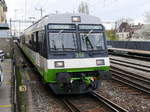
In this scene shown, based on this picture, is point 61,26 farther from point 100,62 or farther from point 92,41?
point 100,62

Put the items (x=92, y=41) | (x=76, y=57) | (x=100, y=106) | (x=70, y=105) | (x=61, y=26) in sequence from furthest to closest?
(x=92, y=41) < (x=61, y=26) < (x=76, y=57) < (x=70, y=105) < (x=100, y=106)

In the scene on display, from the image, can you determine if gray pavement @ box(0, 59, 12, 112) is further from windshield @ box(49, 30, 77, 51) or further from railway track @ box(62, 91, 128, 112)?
windshield @ box(49, 30, 77, 51)

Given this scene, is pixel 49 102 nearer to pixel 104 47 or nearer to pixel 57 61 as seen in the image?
pixel 57 61

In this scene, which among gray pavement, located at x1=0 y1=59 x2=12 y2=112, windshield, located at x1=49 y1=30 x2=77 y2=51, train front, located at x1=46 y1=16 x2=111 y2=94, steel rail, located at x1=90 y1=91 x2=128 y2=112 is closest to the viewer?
gray pavement, located at x1=0 y1=59 x2=12 y2=112

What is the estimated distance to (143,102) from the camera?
854cm

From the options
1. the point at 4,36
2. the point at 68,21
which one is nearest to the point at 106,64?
the point at 68,21

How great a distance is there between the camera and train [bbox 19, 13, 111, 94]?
8273 mm

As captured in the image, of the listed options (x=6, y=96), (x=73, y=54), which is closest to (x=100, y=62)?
(x=73, y=54)

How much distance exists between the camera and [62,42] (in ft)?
28.0

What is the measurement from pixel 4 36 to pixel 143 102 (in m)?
12.9

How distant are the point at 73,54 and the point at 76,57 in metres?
0.15

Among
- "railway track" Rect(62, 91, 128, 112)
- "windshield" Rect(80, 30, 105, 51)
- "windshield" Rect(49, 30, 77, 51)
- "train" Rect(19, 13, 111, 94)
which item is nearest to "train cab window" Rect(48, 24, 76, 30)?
"train" Rect(19, 13, 111, 94)

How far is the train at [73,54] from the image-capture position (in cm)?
827

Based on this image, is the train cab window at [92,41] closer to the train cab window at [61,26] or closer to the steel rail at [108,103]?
the train cab window at [61,26]
